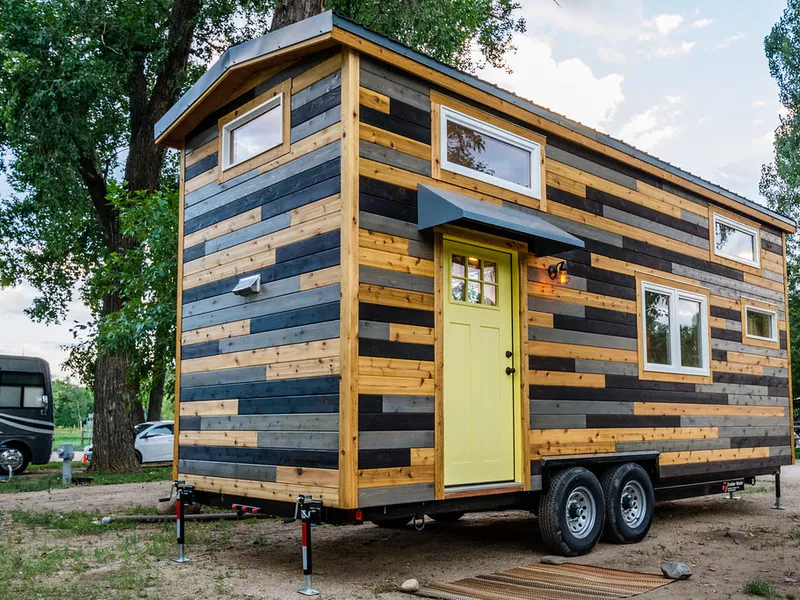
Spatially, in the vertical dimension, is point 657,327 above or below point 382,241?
below

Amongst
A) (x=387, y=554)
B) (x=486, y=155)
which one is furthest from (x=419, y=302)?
(x=387, y=554)

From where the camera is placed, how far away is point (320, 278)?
5488 millimetres

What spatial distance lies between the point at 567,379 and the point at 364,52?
3382 mm

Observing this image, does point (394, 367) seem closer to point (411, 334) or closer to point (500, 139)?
point (411, 334)

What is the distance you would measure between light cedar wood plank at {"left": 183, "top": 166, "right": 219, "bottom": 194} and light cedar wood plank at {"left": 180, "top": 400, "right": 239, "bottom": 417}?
2.03 metres

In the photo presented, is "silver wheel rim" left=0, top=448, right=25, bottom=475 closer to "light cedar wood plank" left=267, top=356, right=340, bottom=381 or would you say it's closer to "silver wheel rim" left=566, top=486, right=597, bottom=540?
"light cedar wood plank" left=267, top=356, right=340, bottom=381

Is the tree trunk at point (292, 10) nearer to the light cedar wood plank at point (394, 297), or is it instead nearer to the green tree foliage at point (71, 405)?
the light cedar wood plank at point (394, 297)

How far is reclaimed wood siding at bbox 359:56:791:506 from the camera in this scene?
5.42 meters

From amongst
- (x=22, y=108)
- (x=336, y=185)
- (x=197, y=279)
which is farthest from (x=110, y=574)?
(x=22, y=108)

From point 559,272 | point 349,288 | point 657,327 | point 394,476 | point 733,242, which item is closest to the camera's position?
point 349,288

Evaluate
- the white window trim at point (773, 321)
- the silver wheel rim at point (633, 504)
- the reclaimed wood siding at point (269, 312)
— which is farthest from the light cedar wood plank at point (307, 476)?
the white window trim at point (773, 321)

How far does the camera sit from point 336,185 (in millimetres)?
5441

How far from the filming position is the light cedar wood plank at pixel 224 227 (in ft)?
20.9

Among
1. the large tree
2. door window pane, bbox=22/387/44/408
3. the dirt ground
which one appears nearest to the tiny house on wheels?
the dirt ground
